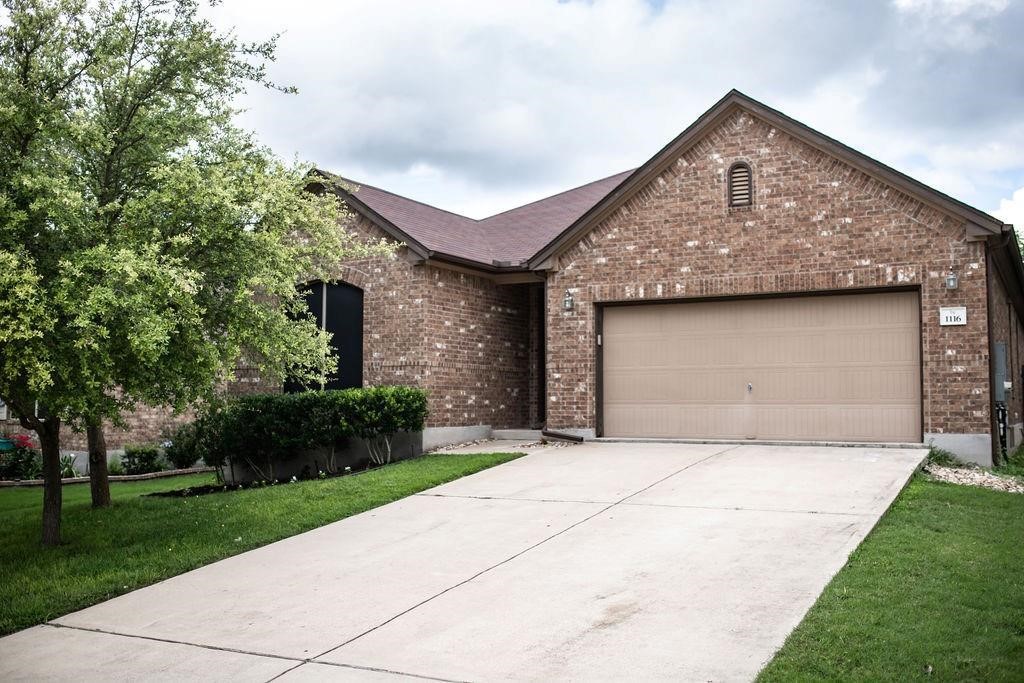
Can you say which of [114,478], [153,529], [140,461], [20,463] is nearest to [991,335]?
[153,529]

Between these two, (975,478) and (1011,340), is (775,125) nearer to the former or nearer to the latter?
(975,478)

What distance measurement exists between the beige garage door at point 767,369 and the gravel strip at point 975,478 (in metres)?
1.19

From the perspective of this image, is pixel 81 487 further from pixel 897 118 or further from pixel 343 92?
pixel 897 118

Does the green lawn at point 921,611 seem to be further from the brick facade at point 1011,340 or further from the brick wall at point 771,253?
the brick facade at point 1011,340

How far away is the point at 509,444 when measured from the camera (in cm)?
1659

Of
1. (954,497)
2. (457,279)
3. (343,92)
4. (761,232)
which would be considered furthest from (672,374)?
(343,92)

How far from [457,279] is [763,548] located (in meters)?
10.5

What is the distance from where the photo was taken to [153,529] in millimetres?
10430

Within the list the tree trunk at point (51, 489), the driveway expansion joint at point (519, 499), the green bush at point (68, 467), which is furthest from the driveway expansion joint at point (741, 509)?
the green bush at point (68, 467)

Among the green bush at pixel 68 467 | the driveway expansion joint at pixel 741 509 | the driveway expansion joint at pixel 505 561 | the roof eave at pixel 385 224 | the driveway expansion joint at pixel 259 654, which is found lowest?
the green bush at pixel 68 467

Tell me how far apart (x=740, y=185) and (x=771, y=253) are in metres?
1.31

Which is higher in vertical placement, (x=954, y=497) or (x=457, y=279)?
(x=457, y=279)

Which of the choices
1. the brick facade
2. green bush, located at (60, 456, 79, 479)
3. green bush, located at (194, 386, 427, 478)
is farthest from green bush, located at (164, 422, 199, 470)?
the brick facade

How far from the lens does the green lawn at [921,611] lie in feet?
16.9
